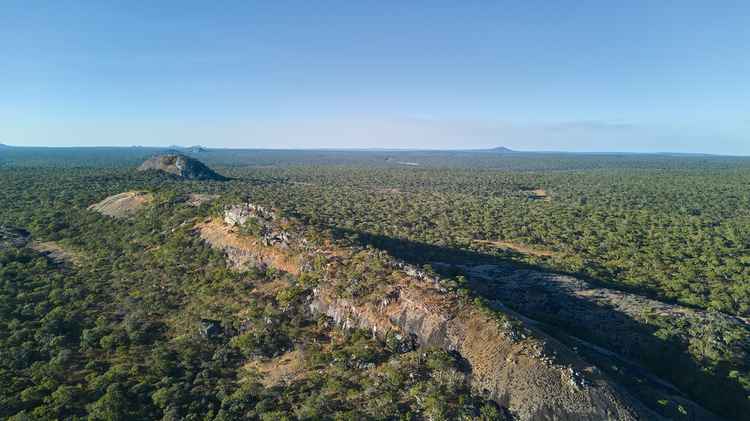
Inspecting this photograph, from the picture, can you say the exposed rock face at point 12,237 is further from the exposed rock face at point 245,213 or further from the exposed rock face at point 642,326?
the exposed rock face at point 642,326

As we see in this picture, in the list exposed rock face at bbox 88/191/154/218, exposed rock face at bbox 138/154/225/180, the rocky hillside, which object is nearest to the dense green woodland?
the rocky hillside

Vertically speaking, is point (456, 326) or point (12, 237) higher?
point (456, 326)

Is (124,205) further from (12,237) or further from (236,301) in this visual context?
(236,301)

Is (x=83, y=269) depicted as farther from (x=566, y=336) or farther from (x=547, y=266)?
(x=547, y=266)

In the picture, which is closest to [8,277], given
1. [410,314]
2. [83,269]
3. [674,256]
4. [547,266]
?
[83,269]

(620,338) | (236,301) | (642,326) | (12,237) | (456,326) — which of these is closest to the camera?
(456,326)

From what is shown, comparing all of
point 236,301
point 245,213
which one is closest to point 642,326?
point 236,301
